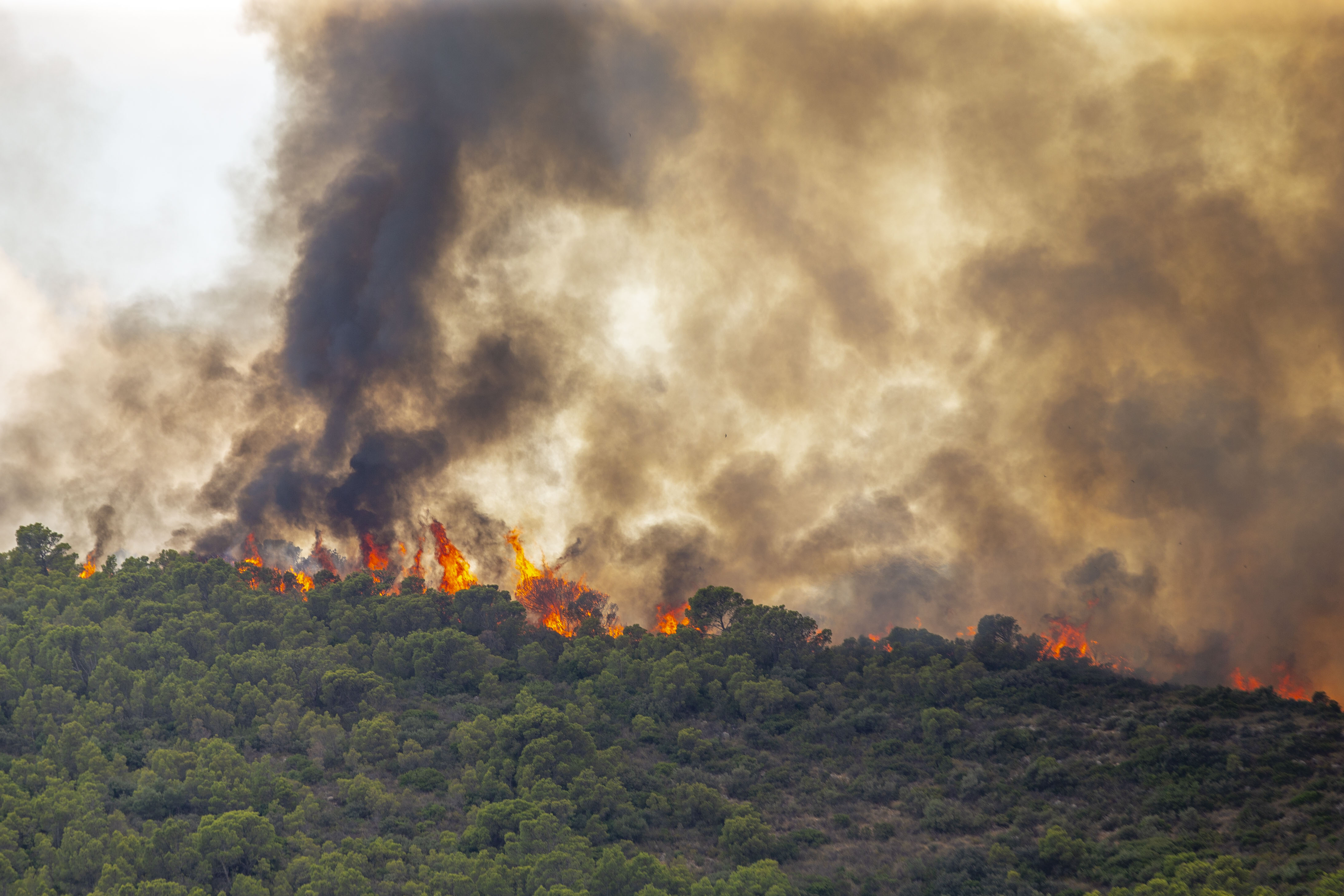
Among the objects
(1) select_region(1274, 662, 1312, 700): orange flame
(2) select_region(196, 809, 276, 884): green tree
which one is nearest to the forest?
(2) select_region(196, 809, 276, 884): green tree

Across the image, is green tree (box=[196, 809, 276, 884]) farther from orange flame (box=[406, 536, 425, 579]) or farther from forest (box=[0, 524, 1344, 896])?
orange flame (box=[406, 536, 425, 579])

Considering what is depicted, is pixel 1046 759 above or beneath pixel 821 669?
beneath

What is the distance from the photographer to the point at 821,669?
88.1 m

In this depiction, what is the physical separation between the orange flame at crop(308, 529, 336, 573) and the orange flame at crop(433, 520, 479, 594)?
755 centimetres

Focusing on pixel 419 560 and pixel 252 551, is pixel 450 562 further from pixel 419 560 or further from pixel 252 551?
pixel 252 551

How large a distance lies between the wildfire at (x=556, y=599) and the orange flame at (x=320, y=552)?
15673mm

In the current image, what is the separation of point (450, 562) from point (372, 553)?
22.2 ft

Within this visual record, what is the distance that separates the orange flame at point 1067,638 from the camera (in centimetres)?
9431

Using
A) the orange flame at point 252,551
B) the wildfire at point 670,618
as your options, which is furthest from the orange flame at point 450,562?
the wildfire at point 670,618

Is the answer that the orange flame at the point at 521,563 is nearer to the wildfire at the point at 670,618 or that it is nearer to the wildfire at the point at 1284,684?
the wildfire at the point at 670,618

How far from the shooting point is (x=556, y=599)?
100375mm

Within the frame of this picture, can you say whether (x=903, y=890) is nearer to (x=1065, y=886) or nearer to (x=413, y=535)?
(x=1065, y=886)

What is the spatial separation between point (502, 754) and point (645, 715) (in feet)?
40.9

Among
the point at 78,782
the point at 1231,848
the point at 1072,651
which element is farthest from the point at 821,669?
the point at 78,782
